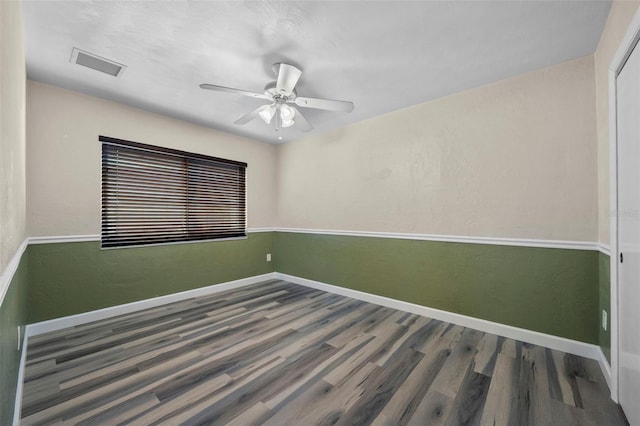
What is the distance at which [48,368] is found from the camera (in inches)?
75.3

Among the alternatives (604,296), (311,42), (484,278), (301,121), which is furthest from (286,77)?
(604,296)

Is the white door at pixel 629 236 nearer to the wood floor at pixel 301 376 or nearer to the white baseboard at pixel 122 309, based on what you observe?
the wood floor at pixel 301 376

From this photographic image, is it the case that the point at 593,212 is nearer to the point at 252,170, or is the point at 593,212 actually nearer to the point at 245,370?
the point at 245,370

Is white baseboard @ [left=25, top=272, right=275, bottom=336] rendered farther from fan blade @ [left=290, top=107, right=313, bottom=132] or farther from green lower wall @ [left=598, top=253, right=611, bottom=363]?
green lower wall @ [left=598, top=253, right=611, bottom=363]

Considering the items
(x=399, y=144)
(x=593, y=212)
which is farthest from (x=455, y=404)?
(x=399, y=144)

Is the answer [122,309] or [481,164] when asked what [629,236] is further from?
[122,309]

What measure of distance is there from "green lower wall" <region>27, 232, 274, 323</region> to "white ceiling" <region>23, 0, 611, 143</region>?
1.68 meters

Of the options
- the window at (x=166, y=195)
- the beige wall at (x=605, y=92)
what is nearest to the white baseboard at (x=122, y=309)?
the window at (x=166, y=195)

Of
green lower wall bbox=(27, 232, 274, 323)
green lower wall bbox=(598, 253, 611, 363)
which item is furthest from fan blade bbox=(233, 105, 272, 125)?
green lower wall bbox=(598, 253, 611, 363)

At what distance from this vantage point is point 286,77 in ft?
6.98

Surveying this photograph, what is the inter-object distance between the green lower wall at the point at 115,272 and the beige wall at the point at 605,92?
156 inches

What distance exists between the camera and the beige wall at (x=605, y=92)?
1500 mm

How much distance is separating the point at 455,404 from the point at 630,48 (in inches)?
85.3

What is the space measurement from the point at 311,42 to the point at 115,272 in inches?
120
